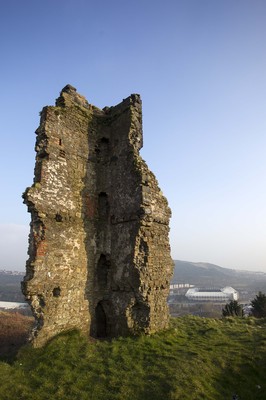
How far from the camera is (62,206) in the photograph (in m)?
11.4

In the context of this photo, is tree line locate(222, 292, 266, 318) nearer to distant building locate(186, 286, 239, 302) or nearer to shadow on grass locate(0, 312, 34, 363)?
shadow on grass locate(0, 312, 34, 363)

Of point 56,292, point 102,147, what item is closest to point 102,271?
point 56,292

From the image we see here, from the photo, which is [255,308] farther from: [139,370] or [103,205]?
[139,370]

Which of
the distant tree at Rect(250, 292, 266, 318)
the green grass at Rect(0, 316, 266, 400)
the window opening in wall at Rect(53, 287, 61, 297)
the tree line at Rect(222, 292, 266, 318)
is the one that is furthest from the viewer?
the distant tree at Rect(250, 292, 266, 318)

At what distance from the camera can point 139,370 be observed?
8.08 m

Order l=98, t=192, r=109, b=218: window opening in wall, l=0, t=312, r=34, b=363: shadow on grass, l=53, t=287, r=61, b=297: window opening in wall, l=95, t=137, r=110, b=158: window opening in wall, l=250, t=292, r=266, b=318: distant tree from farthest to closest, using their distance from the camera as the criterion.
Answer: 1. l=250, t=292, r=266, b=318: distant tree
2. l=95, t=137, r=110, b=158: window opening in wall
3. l=98, t=192, r=109, b=218: window opening in wall
4. l=53, t=287, r=61, b=297: window opening in wall
5. l=0, t=312, r=34, b=363: shadow on grass

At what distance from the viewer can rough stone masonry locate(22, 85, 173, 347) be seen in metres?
10.5

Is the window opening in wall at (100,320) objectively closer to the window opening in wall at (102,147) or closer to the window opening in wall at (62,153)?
the window opening in wall at (62,153)

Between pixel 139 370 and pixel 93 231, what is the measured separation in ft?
19.1

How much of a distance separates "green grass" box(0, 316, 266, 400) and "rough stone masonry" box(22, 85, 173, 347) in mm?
1035

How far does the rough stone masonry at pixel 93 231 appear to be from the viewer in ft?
34.6

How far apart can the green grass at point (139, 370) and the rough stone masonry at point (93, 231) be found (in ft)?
3.40

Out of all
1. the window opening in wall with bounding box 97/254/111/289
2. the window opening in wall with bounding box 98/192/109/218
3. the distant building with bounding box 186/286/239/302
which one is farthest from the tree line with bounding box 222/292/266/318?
the distant building with bounding box 186/286/239/302

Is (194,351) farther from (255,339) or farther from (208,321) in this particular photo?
(208,321)
